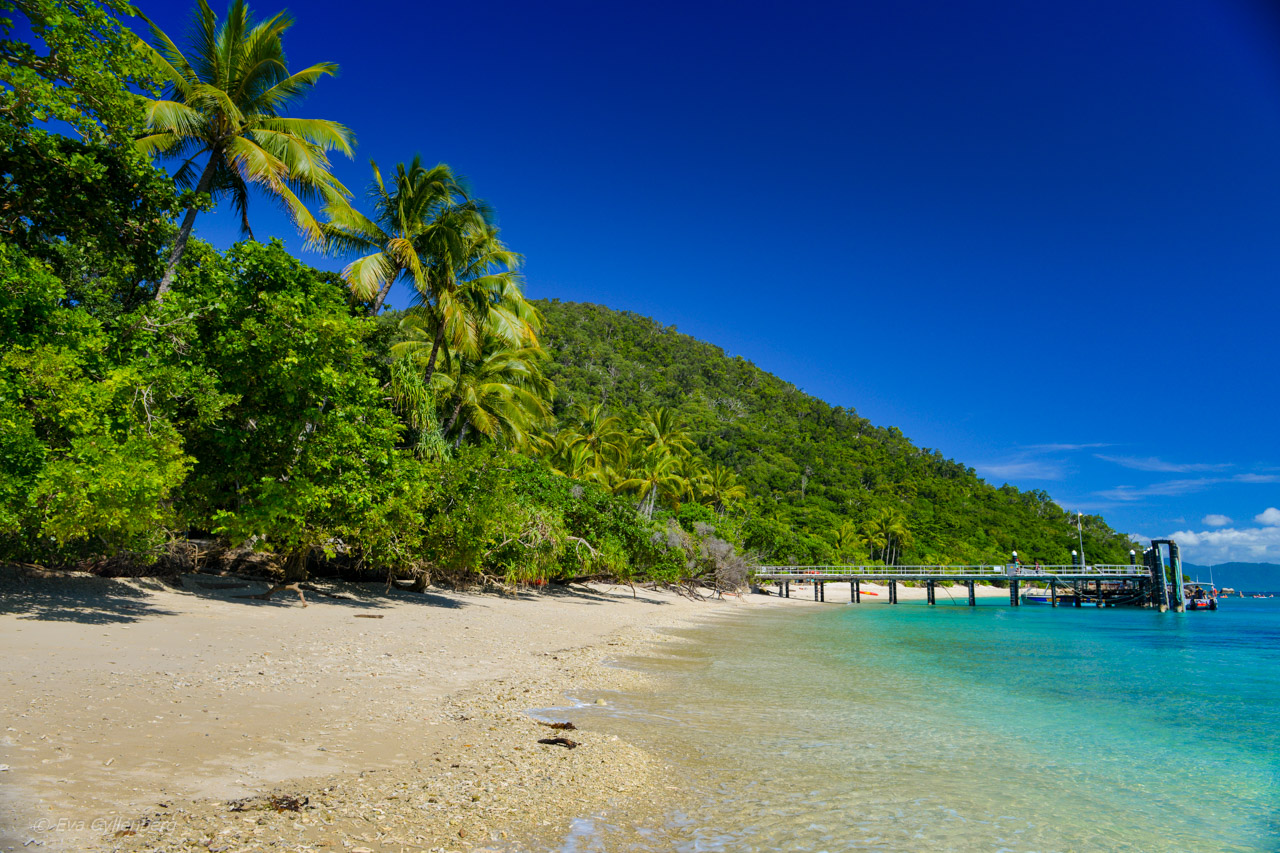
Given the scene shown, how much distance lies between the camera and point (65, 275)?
15.1 meters

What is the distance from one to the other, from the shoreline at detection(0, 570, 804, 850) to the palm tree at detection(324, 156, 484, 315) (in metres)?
10.2

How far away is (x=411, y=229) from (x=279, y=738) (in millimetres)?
16428

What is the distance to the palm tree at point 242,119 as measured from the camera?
1316 centimetres

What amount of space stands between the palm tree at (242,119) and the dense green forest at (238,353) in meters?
0.05

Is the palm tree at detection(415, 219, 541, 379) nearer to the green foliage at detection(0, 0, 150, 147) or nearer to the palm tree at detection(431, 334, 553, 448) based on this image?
the palm tree at detection(431, 334, 553, 448)

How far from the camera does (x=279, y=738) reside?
5020mm

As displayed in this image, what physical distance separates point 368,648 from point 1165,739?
10.5 meters

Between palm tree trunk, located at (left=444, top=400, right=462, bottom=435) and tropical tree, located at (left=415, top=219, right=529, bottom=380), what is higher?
tropical tree, located at (left=415, top=219, right=529, bottom=380)

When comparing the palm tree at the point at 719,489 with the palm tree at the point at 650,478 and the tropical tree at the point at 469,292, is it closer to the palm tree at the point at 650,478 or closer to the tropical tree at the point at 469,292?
the palm tree at the point at 650,478

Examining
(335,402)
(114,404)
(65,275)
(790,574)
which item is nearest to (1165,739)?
(335,402)

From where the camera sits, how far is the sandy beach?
11.6ft

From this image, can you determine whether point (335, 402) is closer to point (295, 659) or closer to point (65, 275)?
point (295, 659)

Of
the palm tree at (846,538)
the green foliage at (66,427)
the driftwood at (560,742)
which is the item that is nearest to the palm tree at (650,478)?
the palm tree at (846,538)

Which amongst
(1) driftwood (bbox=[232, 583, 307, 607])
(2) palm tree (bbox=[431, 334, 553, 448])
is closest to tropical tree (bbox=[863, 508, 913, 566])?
(2) palm tree (bbox=[431, 334, 553, 448])
